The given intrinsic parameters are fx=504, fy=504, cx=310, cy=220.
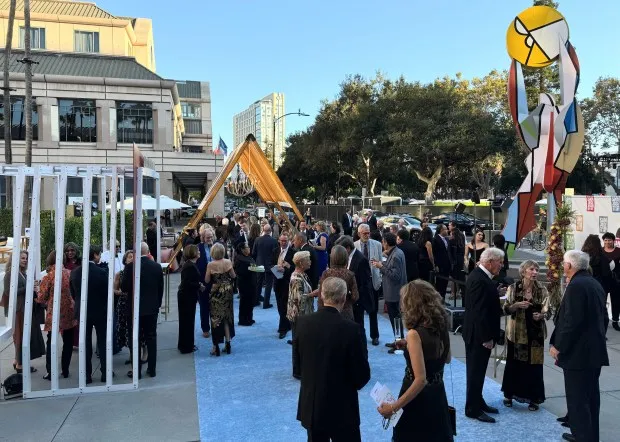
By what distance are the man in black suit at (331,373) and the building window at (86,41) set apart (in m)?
49.6

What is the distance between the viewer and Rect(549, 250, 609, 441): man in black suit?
13.9 ft

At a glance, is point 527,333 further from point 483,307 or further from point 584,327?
point 584,327

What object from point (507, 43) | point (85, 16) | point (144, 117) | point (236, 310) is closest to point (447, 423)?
point (236, 310)

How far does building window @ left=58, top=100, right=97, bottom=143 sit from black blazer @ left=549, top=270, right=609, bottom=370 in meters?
37.8

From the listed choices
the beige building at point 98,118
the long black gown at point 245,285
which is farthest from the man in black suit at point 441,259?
the beige building at point 98,118

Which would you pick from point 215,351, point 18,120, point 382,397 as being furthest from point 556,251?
point 18,120

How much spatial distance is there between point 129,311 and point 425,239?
6.02 meters

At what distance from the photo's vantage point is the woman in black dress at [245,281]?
917 centimetres

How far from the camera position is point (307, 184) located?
5491cm

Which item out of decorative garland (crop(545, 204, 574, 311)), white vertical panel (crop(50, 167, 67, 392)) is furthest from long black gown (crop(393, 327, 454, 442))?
decorative garland (crop(545, 204, 574, 311))

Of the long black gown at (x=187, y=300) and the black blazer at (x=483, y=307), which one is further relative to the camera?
the long black gown at (x=187, y=300)

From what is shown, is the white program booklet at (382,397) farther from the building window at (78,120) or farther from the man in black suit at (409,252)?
the building window at (78,120)

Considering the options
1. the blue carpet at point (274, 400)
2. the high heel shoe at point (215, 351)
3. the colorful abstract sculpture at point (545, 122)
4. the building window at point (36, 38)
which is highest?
the building window at point (36, 38)

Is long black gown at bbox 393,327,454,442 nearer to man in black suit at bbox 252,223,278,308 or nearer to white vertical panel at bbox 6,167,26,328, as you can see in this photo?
white vertical panel at bbox 6,167,26,328
